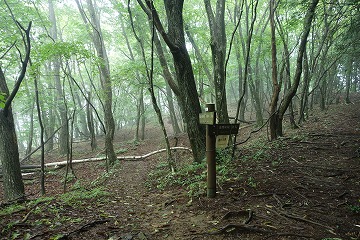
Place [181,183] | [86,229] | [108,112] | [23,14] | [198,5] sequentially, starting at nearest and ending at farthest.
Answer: [86,229], [181,183], [23,14], [108,112], [198,5]

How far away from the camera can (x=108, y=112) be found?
12.1 m

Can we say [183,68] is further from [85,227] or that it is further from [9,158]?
[9,158]

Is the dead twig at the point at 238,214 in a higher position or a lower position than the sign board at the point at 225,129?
lower

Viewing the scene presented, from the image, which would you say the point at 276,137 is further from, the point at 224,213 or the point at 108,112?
the point at 108,112

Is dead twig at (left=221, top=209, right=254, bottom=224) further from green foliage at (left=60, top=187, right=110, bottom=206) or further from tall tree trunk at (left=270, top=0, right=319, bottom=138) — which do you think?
tall tree trunk at (left=270, top=0, right=319, bottom=138)

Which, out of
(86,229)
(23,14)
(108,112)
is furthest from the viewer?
(108,112)

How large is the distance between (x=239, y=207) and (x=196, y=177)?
198 cm

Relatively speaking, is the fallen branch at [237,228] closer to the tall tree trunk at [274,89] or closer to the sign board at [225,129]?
the sign board at [225,129]

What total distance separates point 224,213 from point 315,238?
1462 mm

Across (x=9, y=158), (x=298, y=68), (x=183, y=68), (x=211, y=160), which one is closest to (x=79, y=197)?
(x=9, y=158)

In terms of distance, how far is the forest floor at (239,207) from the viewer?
3.34 metres

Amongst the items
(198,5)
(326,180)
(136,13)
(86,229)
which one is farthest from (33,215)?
(198,5)

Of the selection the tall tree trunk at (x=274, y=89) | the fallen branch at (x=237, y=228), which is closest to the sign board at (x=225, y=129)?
the fallen branch at (x=237, y=228)

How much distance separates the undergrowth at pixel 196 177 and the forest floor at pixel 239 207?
0.44 ft
